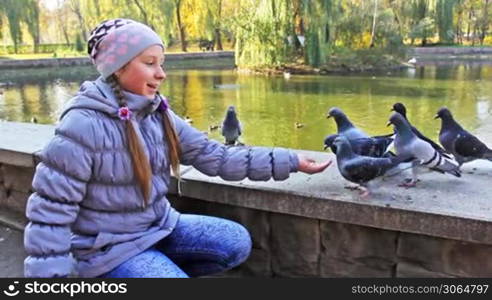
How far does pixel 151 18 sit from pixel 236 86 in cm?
1447

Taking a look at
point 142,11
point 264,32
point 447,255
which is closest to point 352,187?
point 447,255

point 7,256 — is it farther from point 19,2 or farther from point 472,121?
point 19,2

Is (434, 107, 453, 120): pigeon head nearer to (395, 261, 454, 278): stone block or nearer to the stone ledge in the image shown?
the stone ledge

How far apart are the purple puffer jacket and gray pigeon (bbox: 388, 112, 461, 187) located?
1028mm

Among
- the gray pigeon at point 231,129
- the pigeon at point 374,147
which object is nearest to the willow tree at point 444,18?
the gray pigeon at point 231,129

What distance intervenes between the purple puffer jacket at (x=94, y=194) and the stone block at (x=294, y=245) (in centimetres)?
51

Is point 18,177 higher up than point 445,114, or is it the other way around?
point 445,114

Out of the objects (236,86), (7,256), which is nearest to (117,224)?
(7,256)

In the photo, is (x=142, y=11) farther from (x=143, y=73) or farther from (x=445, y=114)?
(x=143, y=73)

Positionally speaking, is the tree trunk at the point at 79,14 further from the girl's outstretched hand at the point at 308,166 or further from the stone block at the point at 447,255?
the stone block at the point at 447,255

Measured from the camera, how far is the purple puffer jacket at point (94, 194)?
1.59m

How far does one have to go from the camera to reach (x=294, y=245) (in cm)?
217

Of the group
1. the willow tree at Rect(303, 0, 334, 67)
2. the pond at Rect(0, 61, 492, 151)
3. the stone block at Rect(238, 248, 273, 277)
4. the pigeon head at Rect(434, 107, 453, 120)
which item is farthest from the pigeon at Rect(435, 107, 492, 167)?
the willow tree at Rect(303, 0, 334, 67)

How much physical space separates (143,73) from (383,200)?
1.05 meters
